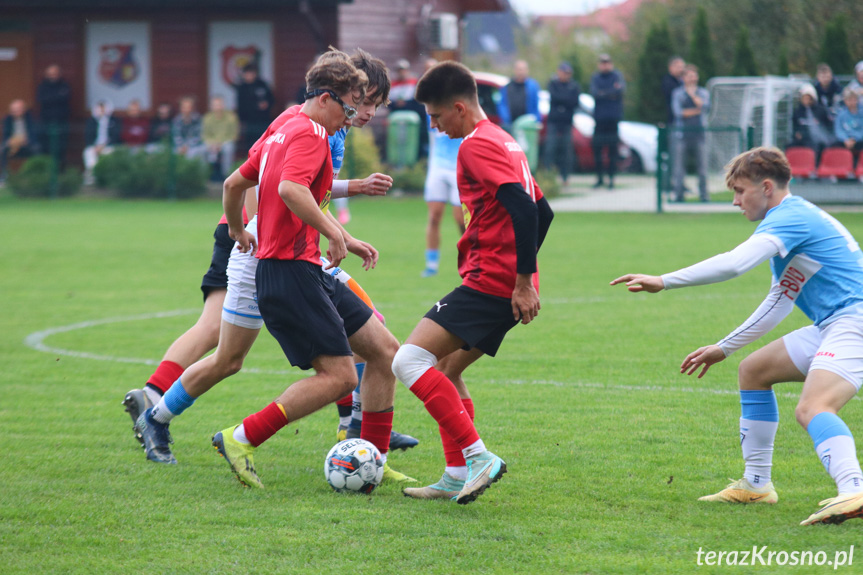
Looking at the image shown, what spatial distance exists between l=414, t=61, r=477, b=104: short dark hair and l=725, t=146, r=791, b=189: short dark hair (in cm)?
121

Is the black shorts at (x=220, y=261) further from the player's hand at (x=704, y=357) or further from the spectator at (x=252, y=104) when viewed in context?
the spectator at (x=252, y=104)

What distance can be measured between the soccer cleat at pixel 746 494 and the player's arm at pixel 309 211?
6.37ft

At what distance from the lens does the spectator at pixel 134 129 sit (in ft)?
79.1

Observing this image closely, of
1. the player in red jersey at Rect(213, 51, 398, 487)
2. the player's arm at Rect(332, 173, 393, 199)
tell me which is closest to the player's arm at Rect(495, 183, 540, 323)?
the player in red jersey at Rect(213, 51, 398, 487)

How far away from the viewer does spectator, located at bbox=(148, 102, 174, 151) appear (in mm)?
23328

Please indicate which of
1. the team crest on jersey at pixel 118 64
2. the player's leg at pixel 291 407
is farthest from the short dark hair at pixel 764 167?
the team crest on jersey at pixel 118 64

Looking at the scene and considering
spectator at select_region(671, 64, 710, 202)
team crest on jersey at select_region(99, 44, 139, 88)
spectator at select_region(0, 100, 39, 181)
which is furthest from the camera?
team crest on jersey at select_region(99, 44, 139, 88)

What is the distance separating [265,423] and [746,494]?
216 centimetres

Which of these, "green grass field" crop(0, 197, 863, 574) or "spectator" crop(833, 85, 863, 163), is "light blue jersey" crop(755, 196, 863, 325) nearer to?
"green grass field" crop(0, 197, 863, 574)

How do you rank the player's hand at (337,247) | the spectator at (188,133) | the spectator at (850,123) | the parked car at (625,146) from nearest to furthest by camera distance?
the player's hand at (337,247) < the spectator at (850,123) < the spectator at (188,133) < the parked car at (625,146)

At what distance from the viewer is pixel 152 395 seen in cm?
561

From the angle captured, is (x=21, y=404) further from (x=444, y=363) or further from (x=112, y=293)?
(x=112, y=293)

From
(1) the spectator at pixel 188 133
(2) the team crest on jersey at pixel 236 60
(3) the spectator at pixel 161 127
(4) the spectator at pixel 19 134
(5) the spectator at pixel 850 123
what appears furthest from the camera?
(2) the team crest on jersey at pixel 236 60

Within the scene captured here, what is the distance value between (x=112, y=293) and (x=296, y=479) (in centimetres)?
699
